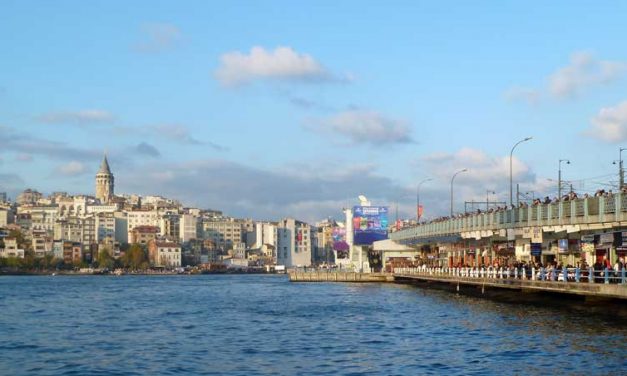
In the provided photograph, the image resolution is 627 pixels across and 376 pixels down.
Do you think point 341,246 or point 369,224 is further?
point 341,246

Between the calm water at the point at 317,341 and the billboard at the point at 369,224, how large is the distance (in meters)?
82.2

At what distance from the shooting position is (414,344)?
43719mm

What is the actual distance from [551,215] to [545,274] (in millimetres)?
6566

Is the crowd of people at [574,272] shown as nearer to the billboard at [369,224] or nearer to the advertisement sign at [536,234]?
the advertisement sign at [536,234]

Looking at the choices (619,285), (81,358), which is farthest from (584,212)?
(81,358)

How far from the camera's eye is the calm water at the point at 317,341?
117 ft

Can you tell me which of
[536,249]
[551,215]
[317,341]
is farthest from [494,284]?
[317,341]

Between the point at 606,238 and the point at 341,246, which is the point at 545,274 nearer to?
the point at 606,238

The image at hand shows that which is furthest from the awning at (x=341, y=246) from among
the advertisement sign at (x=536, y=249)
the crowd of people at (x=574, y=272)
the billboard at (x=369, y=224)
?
the advertisement sign at (x=536, y=249)

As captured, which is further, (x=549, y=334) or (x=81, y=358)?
(x=549, y=334)

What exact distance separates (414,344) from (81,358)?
49.0 feet

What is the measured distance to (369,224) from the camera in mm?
154625

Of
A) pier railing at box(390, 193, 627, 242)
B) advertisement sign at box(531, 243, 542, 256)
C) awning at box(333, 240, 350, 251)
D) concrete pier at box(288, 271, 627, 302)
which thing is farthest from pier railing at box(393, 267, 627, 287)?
awning at box(333, 240, 350, 251)

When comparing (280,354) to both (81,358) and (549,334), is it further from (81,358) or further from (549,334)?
(549,334)
